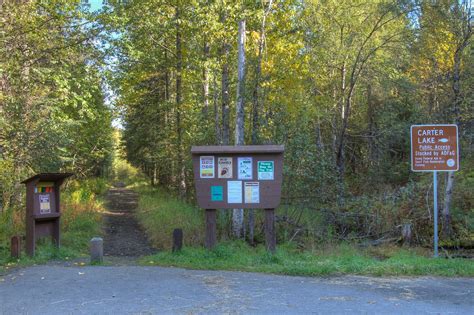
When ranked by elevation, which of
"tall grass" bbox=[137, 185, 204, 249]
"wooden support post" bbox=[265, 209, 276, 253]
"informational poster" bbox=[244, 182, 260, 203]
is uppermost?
"informational poster" bbox=[244, 182, 260, 203]

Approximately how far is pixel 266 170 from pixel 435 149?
13.0ft

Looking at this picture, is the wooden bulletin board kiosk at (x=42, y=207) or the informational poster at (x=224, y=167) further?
the wooden bulletin board kiosk at (x=42, y=207)

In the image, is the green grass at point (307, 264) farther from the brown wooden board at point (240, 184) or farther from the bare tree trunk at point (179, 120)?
the bare tree trunk at point (179, 120)

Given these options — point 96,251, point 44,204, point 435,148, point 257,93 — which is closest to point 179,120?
point 257,93

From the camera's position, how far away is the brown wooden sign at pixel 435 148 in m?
10.2

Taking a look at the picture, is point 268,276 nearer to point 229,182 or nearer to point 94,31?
point 229,182

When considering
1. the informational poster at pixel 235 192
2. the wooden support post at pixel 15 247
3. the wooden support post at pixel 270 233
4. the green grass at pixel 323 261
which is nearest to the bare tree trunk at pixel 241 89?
the green grass at pixel 323 261

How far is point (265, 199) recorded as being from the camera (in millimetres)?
9555

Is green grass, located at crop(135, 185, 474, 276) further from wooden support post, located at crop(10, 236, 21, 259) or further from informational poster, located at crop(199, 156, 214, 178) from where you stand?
wooden support post, located at crop(10, 236, 21, 259)

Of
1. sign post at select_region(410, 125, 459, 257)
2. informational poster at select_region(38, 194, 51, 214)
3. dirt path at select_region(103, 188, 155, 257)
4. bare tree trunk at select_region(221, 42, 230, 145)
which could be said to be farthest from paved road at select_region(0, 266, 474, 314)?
bare tree trunk at select_region(221, 42, 230, 145)

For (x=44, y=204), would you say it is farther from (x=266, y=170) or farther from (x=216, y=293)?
(x=216, y=293)

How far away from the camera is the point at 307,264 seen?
335 inches

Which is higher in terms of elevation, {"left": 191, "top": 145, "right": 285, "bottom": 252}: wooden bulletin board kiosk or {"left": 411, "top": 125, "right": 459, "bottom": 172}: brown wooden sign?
{"left": 411, "top": 125, "right": 459, "bottom": 172}: brown wooden sign

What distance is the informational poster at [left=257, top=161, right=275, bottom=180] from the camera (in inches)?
377
